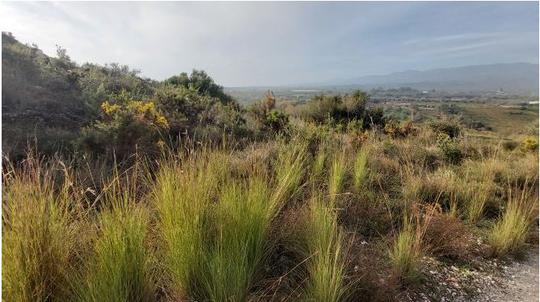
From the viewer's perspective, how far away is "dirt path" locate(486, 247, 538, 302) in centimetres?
323

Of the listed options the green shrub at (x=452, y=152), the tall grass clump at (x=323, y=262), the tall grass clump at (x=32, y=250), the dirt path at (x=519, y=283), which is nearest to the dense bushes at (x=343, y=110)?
the green shrub at (x=452, y=152)

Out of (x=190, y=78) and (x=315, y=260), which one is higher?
(x=190, y=78)

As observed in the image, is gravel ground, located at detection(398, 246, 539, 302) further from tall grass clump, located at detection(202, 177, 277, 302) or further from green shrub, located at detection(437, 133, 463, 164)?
green shrub, located at detection(437, 133, 463, 164)

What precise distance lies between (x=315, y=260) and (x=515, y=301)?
78.0 inches

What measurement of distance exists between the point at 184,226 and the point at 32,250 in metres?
0.82

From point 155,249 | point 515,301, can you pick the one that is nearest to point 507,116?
point 515,301

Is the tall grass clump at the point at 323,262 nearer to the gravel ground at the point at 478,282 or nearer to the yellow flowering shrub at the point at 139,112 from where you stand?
the gravel ground at the point at 478,282

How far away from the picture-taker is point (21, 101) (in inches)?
258

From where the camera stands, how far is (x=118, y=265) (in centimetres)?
190

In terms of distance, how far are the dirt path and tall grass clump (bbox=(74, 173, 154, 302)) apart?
2.88m

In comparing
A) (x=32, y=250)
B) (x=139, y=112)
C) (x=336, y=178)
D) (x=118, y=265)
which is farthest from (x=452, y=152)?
(x=32, y=250)

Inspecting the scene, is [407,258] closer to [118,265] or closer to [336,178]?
[336,178]

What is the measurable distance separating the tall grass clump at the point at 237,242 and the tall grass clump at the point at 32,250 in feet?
2.56

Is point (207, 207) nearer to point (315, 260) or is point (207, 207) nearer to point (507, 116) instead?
point (315, 260)
